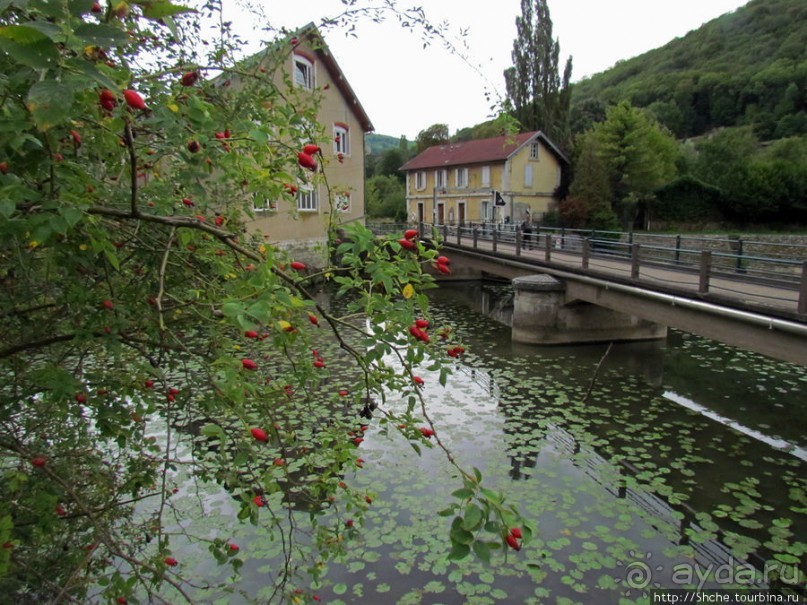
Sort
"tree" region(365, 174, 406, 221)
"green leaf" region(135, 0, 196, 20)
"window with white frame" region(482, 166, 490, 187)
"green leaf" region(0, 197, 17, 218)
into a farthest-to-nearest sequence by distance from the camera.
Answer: "tree" region(365, 174, 406, 221), "window with white frame" region(482, 166, 490, 187), "green leaf" region(0, 197, 17, 218), "green leaf" region(135, 0, 196, 20)

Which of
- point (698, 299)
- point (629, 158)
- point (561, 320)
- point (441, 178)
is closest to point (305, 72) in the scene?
point (561, 320)

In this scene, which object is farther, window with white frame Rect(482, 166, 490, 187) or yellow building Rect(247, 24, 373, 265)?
window with white frame Rect(482, 166, 490, 187)

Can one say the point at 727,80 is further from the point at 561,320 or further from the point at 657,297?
the point at 657,297

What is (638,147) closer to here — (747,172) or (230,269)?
(747,172)

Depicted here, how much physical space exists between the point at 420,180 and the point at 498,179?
403 inches

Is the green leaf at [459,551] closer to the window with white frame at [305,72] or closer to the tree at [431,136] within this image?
the window with white frame at [305,72]

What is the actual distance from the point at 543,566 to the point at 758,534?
8.25 feet

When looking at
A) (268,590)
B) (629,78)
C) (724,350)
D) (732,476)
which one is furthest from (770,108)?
(268,590)

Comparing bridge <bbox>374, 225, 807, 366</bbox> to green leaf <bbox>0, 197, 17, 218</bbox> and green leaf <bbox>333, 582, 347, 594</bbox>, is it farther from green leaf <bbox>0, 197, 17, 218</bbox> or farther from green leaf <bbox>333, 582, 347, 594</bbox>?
green leaf <bbox>0, 197, 17, 218</bbox>

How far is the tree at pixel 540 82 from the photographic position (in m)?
44.2

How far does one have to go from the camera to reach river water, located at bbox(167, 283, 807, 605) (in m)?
5.12

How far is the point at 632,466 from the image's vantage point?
7.50 metres

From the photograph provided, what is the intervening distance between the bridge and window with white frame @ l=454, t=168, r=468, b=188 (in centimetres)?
2484

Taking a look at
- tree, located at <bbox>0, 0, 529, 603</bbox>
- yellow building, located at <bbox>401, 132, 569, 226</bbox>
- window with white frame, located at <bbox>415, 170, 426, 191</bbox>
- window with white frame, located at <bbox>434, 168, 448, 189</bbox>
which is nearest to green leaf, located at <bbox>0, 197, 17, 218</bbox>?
tree, located at <bbox>0, 0, 529, 603</bbox>
